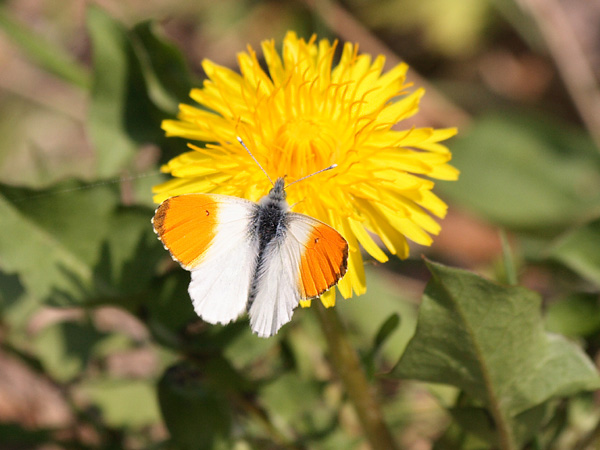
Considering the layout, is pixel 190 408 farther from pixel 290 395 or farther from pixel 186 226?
pixel 186 226

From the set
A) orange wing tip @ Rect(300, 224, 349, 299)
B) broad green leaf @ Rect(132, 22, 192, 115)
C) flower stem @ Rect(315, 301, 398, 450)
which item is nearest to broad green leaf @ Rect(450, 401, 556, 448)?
flower stem @ Rect(315, 301, 398, 450)

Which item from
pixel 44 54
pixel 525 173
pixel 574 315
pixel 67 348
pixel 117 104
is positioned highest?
pixel 44 54

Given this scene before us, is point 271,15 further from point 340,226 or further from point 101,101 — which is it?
point 340,226

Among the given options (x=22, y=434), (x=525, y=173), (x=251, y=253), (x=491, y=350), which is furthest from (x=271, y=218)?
(x=525, y=173)

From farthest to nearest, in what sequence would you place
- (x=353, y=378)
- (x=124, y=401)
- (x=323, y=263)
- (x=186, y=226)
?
(x=124, y=401) < (x=353, y=378) < (x=186, y=226) < (x=323, y=263)

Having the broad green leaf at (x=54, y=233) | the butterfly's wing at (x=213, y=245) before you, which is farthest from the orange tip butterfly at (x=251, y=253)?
the broad green leaf at (x=54, y=233)

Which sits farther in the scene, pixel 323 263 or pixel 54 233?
pixel 54 233
